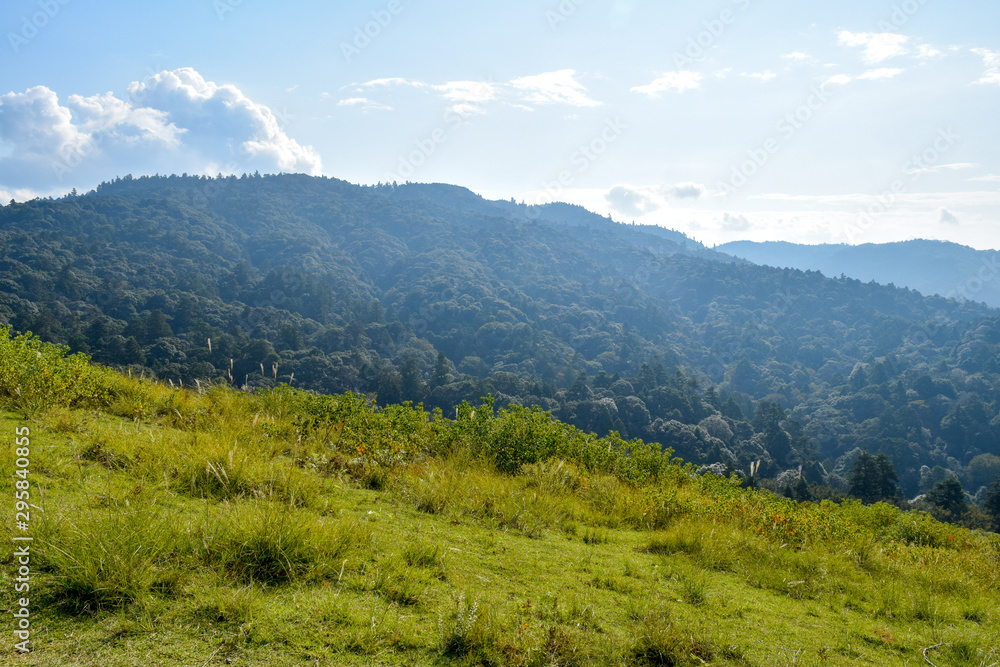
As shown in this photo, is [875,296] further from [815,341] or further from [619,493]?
[619,493]

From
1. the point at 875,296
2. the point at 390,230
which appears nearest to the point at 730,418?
the point at 875,296

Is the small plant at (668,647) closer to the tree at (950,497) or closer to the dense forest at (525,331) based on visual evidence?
the dense forest at (525,331)

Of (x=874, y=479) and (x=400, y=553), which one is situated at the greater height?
(x=400, y=553)

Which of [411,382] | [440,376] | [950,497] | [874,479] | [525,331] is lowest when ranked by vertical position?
[411,382]

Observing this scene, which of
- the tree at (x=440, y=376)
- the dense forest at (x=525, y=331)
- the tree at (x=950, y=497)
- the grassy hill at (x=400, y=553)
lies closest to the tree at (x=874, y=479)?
the dense forest at (x=525, y=331)

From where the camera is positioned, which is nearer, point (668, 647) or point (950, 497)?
point (668, 647)

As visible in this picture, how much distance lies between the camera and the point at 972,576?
17.9 feet

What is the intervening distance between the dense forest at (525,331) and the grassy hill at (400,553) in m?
2.65

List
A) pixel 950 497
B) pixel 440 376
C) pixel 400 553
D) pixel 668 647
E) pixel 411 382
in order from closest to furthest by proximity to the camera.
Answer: pixel 668 647 < pixel 400 553 < pixel 950 497 < pixel 411 382 < pixel 440 376

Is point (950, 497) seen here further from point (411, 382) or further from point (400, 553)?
point (411, 382)

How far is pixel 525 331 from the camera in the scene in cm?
10388


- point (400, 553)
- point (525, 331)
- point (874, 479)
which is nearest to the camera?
point (400, 553)

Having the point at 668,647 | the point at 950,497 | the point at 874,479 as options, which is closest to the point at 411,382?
the point at 874,479

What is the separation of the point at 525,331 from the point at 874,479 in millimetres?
72776
